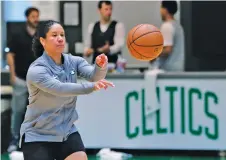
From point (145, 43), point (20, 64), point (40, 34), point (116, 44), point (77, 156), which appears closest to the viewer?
point (77, 156)

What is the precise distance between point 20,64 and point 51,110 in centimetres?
410

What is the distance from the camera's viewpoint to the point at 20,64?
855 centimetres

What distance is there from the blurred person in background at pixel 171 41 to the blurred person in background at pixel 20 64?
71.7 inches

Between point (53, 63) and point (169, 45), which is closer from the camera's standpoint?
point (53, 63)

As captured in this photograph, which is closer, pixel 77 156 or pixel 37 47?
pixel 77 156

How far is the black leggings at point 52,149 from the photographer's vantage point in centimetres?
449

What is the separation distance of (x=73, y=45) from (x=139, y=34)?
4.34 meters

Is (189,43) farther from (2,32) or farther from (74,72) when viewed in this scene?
(74,72)

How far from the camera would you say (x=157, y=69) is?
27.2 feet

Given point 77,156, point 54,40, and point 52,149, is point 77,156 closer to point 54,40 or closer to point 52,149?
point 52,149

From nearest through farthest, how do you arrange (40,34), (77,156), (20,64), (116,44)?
(77,156), (40,34), (116,44), (20,64)

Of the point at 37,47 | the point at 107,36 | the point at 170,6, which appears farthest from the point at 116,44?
the point at 37,47

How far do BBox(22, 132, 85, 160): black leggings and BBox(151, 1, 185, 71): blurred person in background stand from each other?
377cm

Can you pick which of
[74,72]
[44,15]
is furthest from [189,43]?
[74,72]
